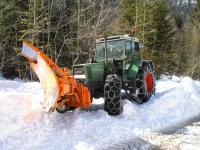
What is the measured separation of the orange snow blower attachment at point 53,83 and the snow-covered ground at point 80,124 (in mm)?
395

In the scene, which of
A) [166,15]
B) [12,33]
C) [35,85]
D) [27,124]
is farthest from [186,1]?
[27,124]

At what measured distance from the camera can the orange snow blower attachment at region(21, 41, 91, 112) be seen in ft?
24.5

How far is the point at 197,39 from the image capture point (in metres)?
40.5

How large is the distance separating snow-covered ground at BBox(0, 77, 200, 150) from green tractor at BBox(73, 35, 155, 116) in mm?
365

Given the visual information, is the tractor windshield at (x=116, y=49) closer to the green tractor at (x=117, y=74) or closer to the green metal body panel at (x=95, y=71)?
the green tractor at (x=117, y=74)

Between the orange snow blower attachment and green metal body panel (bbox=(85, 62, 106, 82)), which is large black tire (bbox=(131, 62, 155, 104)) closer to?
green metal body panel (bbox=(85, 62, 106, 82))

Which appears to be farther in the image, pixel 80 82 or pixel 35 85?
pixel 35 85

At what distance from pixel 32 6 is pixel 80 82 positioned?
1366cm

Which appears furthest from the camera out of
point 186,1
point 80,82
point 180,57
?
point 186,1

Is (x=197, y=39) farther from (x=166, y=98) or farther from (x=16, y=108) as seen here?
(x=16, y=108)

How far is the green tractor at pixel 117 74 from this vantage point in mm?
8305

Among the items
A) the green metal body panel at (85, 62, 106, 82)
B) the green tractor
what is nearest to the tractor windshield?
the green tractor

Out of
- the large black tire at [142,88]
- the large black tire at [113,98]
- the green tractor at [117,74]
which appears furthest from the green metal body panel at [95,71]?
the large black tire at [142,88]

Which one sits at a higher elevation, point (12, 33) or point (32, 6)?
point (32, 6)
